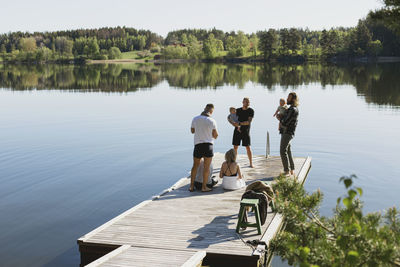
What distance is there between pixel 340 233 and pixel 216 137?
23.0 ft

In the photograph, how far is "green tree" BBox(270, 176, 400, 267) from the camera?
3229 millimetres

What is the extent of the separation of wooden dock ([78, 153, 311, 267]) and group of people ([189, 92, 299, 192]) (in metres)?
0.51

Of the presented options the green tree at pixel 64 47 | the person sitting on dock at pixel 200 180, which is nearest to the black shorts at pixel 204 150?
the person sitting on dock at pixel 200 180

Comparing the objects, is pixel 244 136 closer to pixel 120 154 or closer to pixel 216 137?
pixel 216 137

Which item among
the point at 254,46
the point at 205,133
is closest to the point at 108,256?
the point at 205,133

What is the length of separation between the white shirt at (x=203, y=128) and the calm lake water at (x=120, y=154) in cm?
370

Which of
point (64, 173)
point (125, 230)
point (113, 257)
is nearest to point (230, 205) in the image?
point (125, 230)

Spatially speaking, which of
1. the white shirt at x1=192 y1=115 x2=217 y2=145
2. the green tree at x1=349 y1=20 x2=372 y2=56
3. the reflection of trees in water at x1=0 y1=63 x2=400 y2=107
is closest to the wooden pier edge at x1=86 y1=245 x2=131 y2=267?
the white shirt at x1=192 y1=115 x2=217 y2=145

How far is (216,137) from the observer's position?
10680mm

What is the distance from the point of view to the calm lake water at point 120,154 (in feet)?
38.9

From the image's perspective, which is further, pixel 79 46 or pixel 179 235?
pixel 79 46

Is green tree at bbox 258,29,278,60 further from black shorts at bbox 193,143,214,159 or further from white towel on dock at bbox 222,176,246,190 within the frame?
black shorts at bbox 193,143,214,159

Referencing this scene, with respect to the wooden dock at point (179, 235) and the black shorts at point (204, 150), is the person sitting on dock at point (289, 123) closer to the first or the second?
the wooden dock at point (179, 235)

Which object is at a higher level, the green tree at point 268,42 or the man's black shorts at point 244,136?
A: the green tree at point 268,42
